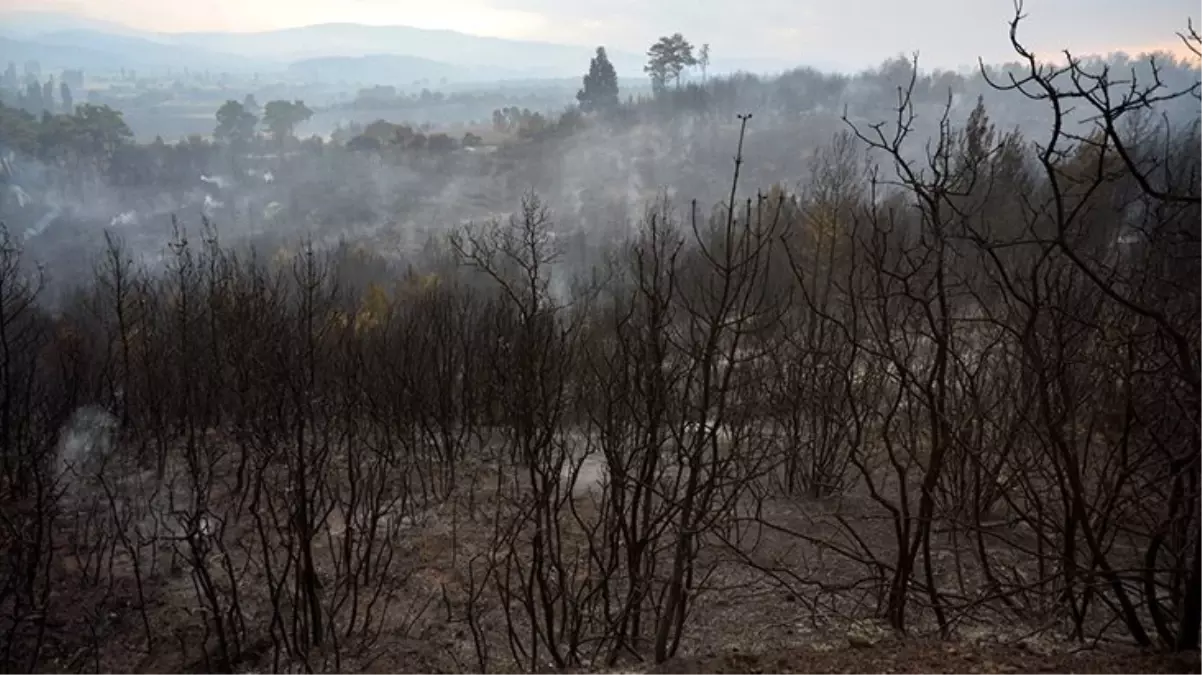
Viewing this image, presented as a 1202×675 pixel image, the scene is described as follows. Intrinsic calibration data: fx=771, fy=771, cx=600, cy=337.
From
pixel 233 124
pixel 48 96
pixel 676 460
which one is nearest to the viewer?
pixel 676 460

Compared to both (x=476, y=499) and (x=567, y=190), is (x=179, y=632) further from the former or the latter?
(x=567, y=190)

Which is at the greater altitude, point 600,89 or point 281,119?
point 600,89

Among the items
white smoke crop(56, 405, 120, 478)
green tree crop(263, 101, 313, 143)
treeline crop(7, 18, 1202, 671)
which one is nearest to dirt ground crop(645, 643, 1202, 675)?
treeline crop(7, 18, 1202, 671)

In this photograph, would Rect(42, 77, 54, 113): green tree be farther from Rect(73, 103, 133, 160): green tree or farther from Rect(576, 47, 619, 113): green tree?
Rect(576, 47, 619, 113): green tree

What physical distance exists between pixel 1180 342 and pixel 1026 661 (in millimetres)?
1786

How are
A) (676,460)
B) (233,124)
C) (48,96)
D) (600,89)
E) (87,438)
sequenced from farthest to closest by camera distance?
(48,96) < (600,89) < (233,124) < (87,438) < (676,460)

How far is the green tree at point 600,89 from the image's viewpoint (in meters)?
70.0

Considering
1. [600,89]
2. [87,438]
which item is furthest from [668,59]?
[87,438]

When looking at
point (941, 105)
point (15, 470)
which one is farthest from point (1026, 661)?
point (941, 105)

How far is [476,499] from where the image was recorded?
1215cm

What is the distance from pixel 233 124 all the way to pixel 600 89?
32899 millimetres

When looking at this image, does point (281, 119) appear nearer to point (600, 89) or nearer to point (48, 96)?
point (600, 89)

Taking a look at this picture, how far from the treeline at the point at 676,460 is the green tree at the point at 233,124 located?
54.8m

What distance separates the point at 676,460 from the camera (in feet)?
18.9
